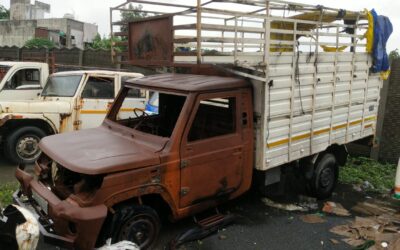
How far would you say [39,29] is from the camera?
33.2m

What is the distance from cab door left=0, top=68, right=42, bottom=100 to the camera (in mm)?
8047

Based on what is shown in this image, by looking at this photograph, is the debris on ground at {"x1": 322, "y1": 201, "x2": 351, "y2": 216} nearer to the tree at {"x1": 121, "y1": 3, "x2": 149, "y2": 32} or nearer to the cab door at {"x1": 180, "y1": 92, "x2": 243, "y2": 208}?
the cab door at {"x1": 180, "y1": 92, "x2": 243, "y2": 208}

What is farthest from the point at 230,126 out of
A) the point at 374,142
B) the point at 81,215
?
the point at 374,142

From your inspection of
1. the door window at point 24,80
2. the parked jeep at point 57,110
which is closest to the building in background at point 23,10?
the door window at point 24,80

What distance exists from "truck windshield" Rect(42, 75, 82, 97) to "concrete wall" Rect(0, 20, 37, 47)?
28623 mm

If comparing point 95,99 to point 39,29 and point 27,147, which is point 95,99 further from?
point 39,29

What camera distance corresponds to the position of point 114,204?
368cm

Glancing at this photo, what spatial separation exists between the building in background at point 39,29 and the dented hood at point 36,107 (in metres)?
23.9

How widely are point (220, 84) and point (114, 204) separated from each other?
69.3 inches

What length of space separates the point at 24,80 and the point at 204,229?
5793mm

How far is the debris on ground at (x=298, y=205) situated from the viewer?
17.9 feet

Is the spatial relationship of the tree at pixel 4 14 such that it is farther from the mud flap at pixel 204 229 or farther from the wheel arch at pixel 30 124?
the mud flap at pixel 204 229

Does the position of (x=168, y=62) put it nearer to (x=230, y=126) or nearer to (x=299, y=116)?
(x=230, y=126)

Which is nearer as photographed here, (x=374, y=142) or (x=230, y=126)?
(x=230, y=126)
